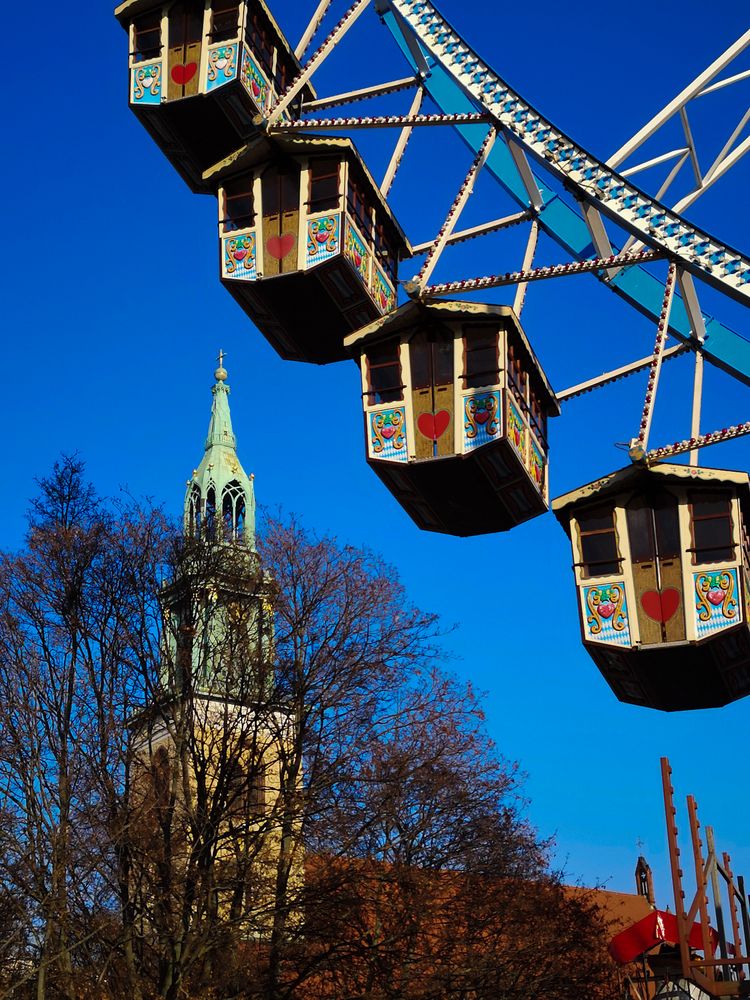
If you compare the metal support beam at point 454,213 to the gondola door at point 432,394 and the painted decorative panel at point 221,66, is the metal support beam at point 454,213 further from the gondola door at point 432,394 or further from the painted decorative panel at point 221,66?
the painted decorative panel at point 221,66

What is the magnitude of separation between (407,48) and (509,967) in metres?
13.9

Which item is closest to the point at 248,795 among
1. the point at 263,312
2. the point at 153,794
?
the point at 153,794

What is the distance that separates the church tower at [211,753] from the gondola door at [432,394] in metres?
6.87

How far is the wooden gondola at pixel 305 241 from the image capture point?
15.7 metres

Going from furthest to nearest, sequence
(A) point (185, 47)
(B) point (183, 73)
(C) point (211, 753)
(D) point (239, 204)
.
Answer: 1. (C) point (211, 753)
2. (A) point (185, 47)
3. (B) point (183, 73)
4. (D) point (239, 204)

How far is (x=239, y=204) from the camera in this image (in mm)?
16797

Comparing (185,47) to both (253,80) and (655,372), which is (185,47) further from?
(655,372)

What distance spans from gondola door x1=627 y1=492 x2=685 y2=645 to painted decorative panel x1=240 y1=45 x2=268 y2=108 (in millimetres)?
6129

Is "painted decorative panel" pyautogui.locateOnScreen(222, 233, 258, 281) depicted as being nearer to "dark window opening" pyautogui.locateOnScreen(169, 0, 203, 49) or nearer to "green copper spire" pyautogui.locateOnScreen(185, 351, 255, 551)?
"dark window opening" pyautogui.locateOnScreen(169, 0, 203, 49)

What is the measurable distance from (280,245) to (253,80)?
2466 millimetres

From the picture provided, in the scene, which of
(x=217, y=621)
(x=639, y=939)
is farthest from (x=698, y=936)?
(x=217, y=621)

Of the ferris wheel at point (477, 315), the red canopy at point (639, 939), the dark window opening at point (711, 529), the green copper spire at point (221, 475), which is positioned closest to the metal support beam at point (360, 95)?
the ferris wheel at point (477, 315)

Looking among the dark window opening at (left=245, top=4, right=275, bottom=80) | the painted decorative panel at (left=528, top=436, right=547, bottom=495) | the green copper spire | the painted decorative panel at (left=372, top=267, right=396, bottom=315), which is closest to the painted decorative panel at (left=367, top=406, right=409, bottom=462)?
the painted decorative panel at (left=528, top=436, right=547, bottom=495)

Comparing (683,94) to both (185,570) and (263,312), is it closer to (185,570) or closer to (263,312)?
(263,312)
